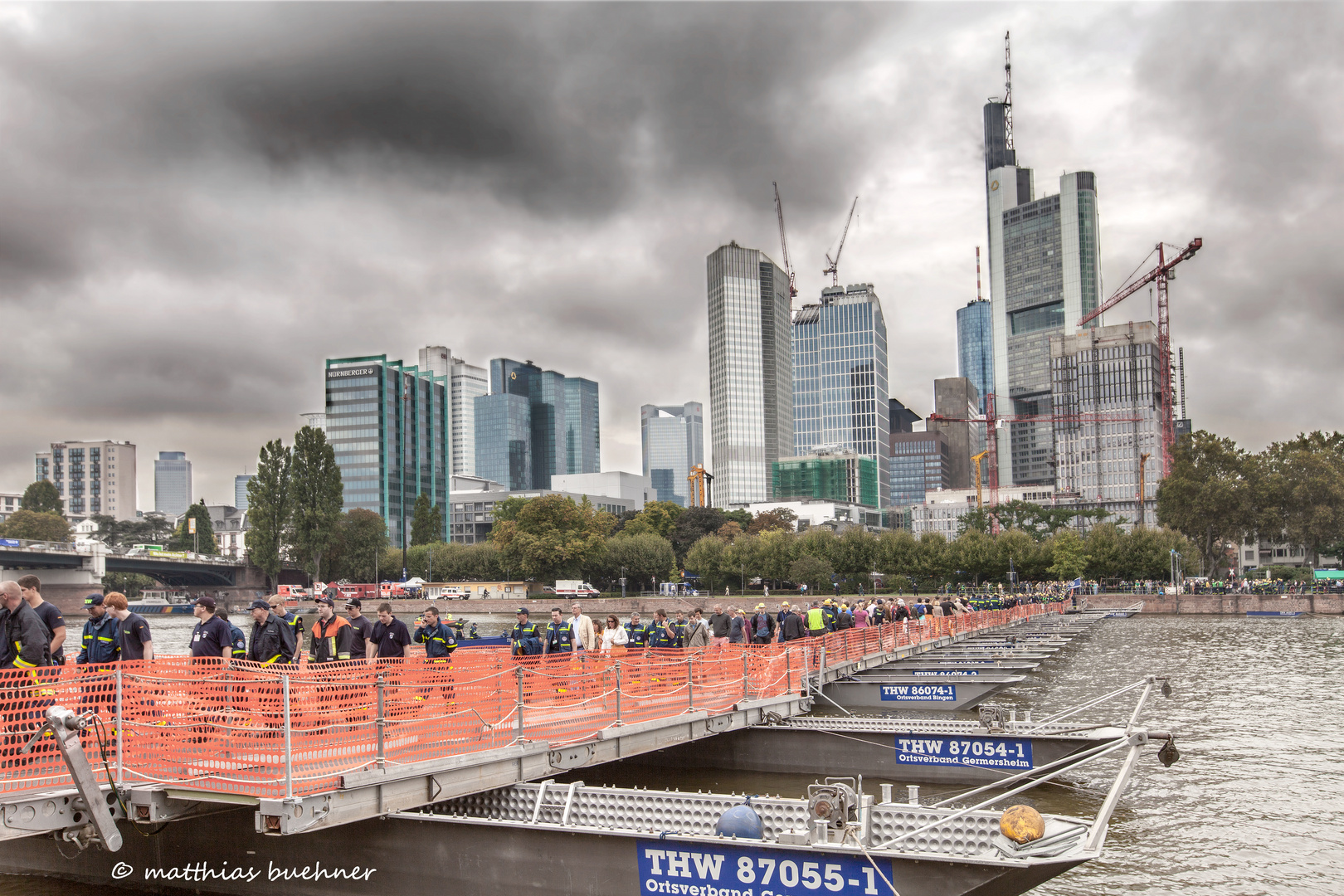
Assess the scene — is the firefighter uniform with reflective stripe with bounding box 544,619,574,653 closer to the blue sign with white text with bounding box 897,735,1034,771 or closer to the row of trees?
the blue sign with white text with bounding box 897,735,1034,771

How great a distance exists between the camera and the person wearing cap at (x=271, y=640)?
40.2ft

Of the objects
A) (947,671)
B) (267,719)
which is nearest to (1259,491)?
(947,671)

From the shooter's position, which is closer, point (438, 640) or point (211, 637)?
point (211, 637)

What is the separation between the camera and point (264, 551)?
104 meters

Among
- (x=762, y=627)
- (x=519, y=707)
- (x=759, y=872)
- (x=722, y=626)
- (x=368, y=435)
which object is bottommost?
(x=759, y=872)

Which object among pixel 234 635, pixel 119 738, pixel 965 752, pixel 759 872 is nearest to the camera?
pixel 759 872

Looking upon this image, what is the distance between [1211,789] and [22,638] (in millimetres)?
17658

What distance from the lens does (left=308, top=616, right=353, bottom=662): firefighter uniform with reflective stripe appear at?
1382 centimetres

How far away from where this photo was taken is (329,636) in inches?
562

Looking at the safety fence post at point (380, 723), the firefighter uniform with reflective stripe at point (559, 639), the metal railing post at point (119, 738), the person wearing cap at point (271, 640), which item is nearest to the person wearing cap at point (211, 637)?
the person wearing cap at point (271, 640)

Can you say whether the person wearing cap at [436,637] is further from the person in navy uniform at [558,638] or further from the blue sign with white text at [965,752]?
the blue sign with white text at [965,752]

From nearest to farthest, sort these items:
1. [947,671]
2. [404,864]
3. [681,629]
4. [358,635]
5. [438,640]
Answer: [404,864], [358,635], [438,640], [681,629], [947,671]

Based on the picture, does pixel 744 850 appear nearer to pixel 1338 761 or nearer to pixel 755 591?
pixel 1338 761

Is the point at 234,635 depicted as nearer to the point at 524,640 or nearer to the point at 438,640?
the point at 438,640
